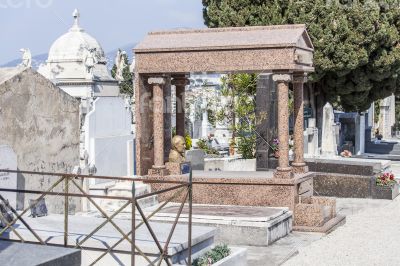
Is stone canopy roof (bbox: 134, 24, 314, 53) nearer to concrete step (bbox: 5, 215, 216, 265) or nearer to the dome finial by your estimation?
concrete step (bbox: 5, 215, 216, 265)

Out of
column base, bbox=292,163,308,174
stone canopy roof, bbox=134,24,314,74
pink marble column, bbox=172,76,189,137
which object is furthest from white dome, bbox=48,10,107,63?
column base, bbox=292,163,308,174

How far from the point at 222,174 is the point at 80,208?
12.2ft

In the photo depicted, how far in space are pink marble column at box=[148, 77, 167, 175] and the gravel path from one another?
3661mm

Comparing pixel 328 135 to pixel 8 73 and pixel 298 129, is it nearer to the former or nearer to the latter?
pixel 298 129

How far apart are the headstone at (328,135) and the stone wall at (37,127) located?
16447 millimetres

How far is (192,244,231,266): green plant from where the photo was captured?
329 inches

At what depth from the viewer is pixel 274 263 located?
9984 millimetres

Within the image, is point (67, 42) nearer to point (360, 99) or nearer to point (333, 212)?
point (360, 99)

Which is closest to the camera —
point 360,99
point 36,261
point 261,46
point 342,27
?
point 36,261

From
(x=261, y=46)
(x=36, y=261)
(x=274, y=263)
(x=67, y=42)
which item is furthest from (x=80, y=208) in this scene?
(x=67, y=42)

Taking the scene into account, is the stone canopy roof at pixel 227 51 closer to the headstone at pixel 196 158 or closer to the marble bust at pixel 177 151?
the marble bust at pixel 177 151

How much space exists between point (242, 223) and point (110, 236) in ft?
11.5

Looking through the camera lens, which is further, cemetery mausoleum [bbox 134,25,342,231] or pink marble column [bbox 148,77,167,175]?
pink marble column [bbox 148,77,167,175]

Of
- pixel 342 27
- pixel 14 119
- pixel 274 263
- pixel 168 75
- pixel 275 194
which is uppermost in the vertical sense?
pixel 342 27
